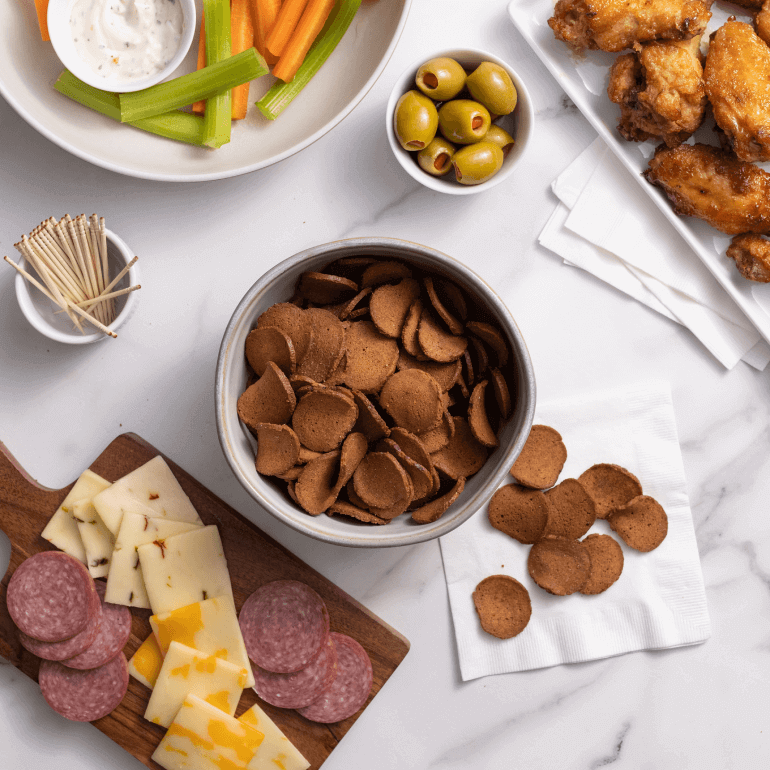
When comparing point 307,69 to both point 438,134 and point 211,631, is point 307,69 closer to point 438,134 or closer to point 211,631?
point 438,134

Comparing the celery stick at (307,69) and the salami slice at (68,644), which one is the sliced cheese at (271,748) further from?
the celery stick at (307,69)

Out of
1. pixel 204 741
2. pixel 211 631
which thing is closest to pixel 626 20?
pixel 211 631

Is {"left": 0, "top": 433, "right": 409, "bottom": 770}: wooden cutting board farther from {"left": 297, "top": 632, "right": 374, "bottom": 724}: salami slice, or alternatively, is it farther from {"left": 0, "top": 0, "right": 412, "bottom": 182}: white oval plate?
{"left": 0, "top": 0, "right": 412, "bottom": 182}: white oval plate

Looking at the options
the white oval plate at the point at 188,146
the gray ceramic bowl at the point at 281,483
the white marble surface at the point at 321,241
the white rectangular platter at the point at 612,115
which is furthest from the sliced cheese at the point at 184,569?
the white rectangular platter at the point at 612,115

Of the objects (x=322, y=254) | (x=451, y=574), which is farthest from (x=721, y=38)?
(x=451, y=574)

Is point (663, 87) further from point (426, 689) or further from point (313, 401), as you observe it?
point (426, 689)
